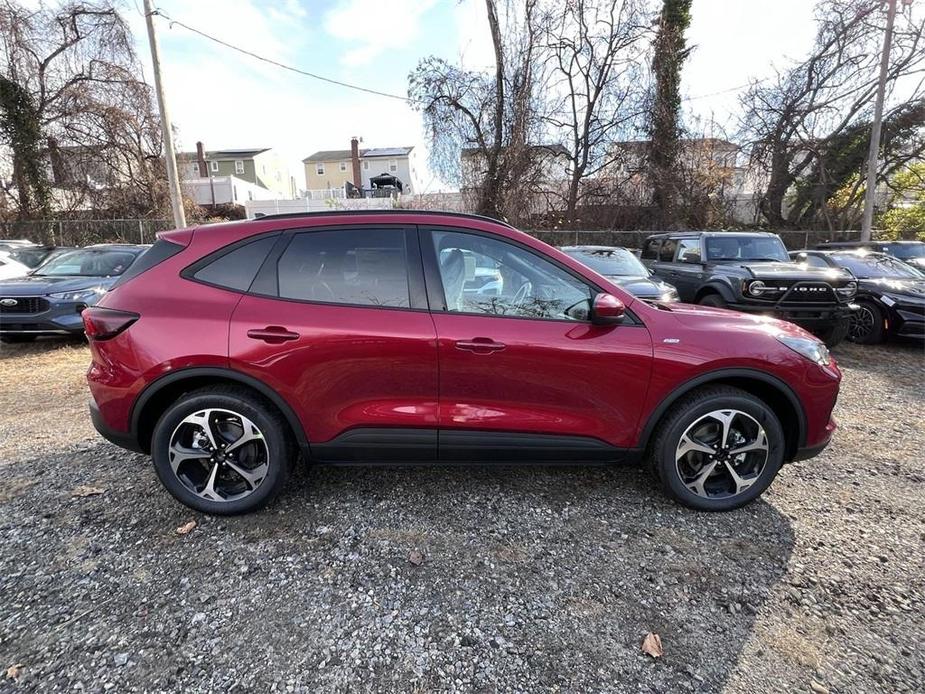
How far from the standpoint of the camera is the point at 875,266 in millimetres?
8336

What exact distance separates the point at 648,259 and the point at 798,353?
712 centimetres

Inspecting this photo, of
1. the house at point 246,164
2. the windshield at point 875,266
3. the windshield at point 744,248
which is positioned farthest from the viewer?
the house at point 246,164

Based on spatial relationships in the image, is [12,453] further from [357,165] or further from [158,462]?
[357,165]

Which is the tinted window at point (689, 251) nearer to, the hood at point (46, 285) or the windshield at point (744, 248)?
the windshield at point (744, 248)

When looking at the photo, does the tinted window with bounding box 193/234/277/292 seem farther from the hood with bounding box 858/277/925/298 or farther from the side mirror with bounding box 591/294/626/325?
the hood with bounding box 858/277/925/298

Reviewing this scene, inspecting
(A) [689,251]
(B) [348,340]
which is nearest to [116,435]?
(B) [348,340]

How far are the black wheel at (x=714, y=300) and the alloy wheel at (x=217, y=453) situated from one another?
20.9ft

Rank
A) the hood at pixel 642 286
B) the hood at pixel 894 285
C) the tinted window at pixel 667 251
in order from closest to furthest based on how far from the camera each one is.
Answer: the hood at pixel 642 286, the hood at pixel 894 285, the tinted window at pixel 667 251

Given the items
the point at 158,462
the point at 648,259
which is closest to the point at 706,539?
the point at 158,462

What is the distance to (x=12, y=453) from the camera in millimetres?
3812

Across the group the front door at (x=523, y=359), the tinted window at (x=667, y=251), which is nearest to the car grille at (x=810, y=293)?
the tinted window at (x=667, y=251)

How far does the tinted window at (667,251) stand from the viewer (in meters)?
8.58

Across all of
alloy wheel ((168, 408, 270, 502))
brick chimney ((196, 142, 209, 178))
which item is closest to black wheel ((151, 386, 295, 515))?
alloy wheel ((168, 408, 270, 502))

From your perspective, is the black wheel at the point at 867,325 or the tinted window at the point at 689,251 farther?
the tinted window at the point at 689,251
